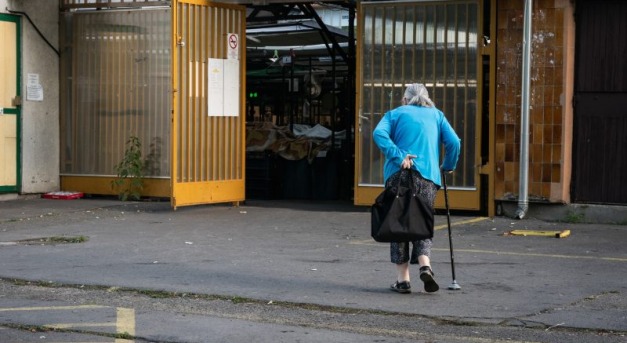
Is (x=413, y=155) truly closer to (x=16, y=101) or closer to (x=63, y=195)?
(x=63, y=195)

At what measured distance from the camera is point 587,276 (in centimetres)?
1011

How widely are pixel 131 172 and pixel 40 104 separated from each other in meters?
2.07

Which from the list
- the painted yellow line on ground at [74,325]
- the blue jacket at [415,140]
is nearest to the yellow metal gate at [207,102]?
the blue jacket at [415,140]

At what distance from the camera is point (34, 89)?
1784 cm

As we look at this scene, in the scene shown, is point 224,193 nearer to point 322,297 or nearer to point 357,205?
point 357,205

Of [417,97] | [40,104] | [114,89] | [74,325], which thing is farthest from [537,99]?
[74,325]

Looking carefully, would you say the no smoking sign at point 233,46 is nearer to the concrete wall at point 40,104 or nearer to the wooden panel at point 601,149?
the concrete wall at point 40,104

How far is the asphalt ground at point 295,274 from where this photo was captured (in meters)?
7.91

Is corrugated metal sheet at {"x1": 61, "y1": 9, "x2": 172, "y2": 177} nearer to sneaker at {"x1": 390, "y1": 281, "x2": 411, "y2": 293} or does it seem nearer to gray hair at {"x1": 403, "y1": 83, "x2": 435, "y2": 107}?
gray hair at {"x1": 403, "y1": 83, "x2": 435, "y2": 107}

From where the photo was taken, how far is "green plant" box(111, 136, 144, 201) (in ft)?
56.0

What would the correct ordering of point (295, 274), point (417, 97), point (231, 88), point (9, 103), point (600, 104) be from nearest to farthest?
point (417, 97)
point (295, 274)
point (600, 104)
point (231, 88)
point (9, 103)

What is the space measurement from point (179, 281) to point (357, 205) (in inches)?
264

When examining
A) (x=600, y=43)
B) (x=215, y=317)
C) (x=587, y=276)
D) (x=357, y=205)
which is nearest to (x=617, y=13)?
(x=600, y=43)

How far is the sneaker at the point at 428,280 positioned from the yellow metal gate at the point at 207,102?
23.5 feet
